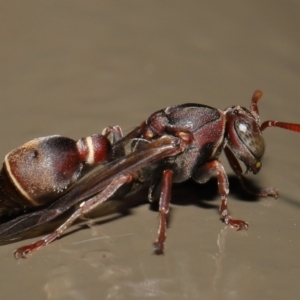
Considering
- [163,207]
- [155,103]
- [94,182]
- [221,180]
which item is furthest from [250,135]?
[155,103]

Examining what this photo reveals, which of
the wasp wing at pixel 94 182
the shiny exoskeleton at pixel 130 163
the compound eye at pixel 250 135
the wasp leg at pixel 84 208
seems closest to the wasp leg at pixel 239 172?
the shiny exoskeleton at pixel 130 163

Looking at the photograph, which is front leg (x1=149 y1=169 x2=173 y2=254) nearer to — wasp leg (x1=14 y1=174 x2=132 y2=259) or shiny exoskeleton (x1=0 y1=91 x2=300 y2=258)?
shiny exoskeleton (x1=0 y1=91 x2=300 y2=258)

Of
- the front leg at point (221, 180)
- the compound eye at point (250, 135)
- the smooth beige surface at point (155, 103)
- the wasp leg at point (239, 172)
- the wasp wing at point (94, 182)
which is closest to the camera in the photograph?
the smooth beige surface at point (155, 103)

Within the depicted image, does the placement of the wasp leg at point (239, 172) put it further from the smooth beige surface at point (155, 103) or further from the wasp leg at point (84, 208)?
the wasp leg at point (84, 208)

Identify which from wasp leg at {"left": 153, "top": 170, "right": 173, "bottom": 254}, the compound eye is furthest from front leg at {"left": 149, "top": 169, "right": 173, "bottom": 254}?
the compound eye

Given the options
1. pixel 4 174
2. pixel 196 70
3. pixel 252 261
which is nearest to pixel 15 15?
pixel 196 70

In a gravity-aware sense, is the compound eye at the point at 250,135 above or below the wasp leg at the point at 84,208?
above

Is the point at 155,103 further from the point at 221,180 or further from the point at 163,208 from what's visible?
the point at 163,208
